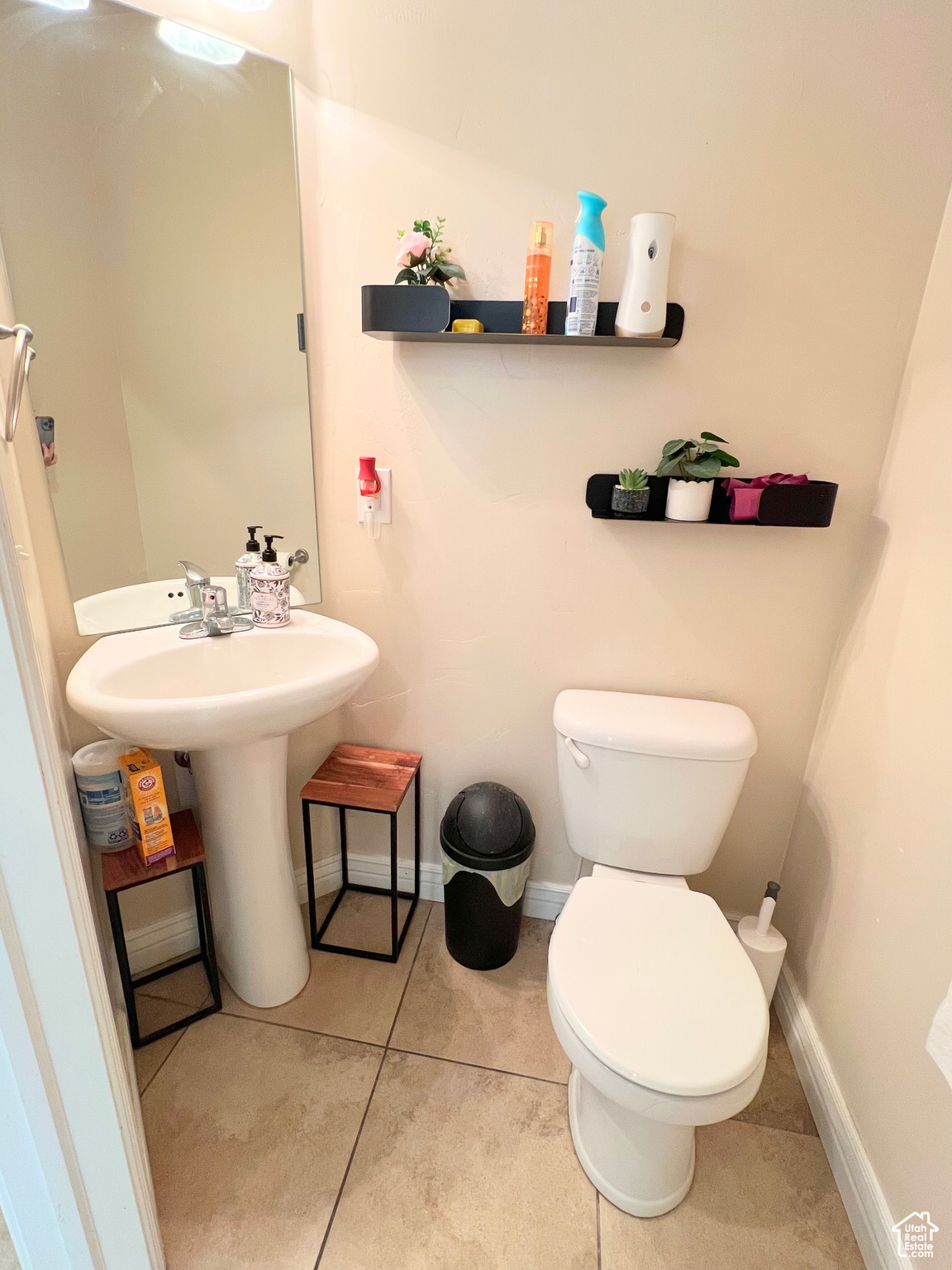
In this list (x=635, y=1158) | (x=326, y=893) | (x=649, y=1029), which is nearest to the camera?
(x=649, y=1029)

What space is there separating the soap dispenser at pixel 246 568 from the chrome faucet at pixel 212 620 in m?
0.04

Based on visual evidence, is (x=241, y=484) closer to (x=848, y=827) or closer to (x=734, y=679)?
(x=734, y=679)

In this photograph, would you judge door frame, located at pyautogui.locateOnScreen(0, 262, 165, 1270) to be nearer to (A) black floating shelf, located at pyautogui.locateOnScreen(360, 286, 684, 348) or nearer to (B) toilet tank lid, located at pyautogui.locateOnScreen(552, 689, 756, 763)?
(A) black floating shelf, located at pyautogui.locateOnScreen(360, 286, 684, 348)

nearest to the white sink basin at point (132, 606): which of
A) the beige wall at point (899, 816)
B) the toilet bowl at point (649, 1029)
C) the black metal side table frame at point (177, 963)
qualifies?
the black metal side table frame at point (177, 963)

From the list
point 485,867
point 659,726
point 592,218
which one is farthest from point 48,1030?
point 592,218

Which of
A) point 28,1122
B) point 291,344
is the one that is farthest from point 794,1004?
point 291,344

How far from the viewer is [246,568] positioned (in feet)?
4.52

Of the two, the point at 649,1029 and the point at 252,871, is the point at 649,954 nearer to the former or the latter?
the point at 649,1029

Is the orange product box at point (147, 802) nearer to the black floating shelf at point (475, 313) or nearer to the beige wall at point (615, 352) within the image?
the beige wall at point (615, 352)

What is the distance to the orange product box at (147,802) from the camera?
119 centimetres

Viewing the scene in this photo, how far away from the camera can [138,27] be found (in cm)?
114

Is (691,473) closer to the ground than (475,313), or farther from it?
closer to the ground

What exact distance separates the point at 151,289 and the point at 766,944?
1927 millimetres

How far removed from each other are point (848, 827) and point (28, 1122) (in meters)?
1.44
